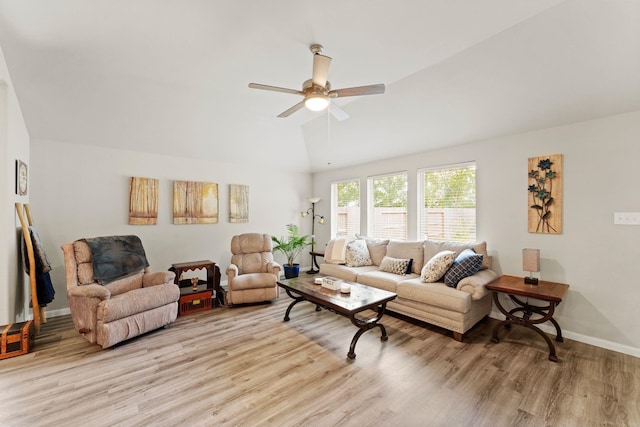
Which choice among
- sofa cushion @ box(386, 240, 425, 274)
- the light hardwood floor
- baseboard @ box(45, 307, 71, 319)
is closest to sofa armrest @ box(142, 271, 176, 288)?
the light hardwood floor

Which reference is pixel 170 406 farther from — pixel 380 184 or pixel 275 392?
pixel 380 184

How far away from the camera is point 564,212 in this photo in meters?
3.18

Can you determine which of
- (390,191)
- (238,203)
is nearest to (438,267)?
(390,191)

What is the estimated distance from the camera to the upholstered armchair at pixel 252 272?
4.10 meters

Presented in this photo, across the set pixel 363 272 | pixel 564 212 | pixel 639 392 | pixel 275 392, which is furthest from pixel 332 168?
pixel 639 392

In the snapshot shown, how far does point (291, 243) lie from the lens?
5.72m

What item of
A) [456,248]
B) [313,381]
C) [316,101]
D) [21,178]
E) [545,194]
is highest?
[316,101]

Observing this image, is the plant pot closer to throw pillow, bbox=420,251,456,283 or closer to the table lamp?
throw pillow, bbox=420,251,456,283

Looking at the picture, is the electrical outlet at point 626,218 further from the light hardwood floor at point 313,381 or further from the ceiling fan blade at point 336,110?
the ceiling fan blade at point 336,110

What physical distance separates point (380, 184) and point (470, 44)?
292 cm

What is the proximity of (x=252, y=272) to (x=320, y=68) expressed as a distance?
3.41 m

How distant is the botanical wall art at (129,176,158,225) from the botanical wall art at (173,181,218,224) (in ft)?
0.98

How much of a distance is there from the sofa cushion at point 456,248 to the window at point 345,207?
182 centimetres

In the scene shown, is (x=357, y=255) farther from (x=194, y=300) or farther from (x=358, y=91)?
(x=358, y=91)
